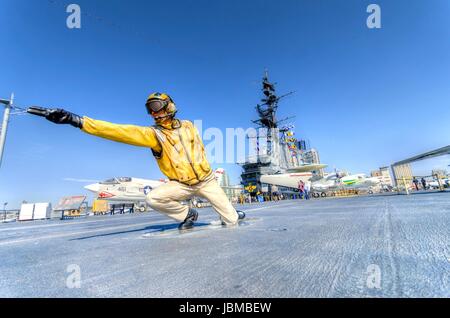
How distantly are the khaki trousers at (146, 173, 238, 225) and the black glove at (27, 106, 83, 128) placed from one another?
985mm

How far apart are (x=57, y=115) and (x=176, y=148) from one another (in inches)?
41.2

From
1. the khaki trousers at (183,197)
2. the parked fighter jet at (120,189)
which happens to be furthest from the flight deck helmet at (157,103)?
the parked fighter jet at (120,189)

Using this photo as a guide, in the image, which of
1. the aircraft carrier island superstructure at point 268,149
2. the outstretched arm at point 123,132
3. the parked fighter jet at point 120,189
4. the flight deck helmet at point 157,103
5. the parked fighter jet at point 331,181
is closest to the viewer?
the outstretched arm at point 123,132

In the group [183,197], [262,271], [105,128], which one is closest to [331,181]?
[183,197]

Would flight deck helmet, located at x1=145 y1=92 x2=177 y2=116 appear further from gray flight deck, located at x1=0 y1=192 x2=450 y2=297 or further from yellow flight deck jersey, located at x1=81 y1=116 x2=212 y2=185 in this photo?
gray flight deck, located at x1=0 y1=192 x2=450 y2=297

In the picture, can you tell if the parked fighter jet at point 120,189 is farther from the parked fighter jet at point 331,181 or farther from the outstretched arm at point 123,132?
the parked fighter jet at point 331,181

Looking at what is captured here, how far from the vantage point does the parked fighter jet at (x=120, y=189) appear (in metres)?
13.9

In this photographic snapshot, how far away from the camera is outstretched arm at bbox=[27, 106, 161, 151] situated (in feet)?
5.44

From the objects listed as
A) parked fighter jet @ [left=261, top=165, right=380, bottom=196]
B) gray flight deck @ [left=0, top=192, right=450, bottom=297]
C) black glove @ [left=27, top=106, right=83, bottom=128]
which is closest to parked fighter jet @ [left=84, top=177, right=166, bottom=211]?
black glove @ [left=27, top=106, right=83, bottom=128]

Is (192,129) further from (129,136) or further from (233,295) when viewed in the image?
(233,295)

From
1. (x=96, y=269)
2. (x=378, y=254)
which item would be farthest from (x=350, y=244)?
(x=96, y=269)

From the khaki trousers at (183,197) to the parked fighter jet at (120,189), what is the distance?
39.0ft

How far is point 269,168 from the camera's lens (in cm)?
3375
